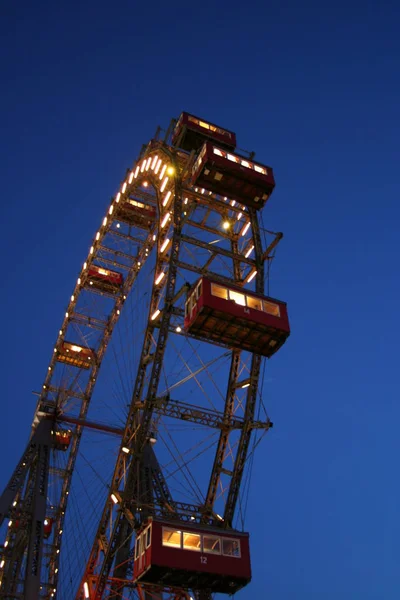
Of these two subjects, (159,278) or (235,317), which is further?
(159,278)

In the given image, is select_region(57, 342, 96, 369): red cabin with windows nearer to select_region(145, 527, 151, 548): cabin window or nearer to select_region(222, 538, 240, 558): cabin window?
select_region(145, 527, 151, 548): cabin window

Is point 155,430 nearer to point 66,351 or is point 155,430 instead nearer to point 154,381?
point 154,381

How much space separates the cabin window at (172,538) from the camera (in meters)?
21.5

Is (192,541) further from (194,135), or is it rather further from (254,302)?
(194,135)

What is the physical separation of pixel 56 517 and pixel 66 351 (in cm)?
1216

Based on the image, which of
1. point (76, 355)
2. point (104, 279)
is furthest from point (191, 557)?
point (76, 355)

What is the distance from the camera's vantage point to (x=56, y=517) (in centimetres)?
4425

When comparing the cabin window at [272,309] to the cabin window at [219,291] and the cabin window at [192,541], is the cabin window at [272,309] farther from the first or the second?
the cabin window at [192,541]

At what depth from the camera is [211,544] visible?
2223 centimetres

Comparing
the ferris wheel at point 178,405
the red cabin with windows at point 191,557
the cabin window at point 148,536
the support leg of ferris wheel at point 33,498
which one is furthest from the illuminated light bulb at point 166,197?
the cabin window at point 148,536

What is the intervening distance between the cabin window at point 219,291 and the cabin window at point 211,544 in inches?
363

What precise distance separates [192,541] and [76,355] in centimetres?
2626

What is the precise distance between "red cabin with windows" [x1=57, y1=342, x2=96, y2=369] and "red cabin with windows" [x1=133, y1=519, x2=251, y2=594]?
24.5m

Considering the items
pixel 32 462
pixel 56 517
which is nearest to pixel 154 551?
pixel 32 462
